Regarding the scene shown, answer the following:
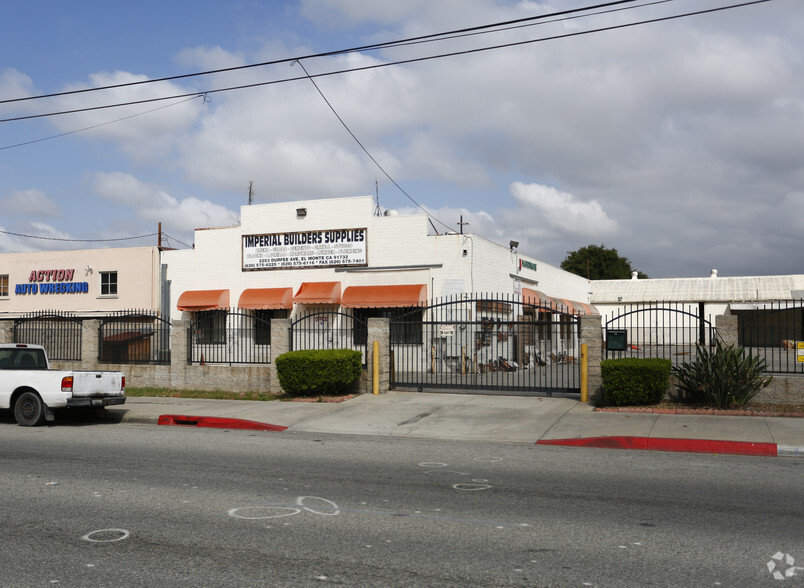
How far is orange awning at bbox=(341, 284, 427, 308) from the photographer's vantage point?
2606 centimetres

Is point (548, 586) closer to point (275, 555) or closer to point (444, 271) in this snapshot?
point (275, 555)

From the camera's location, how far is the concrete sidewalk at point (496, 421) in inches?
454

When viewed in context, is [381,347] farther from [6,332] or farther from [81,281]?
[81,281]

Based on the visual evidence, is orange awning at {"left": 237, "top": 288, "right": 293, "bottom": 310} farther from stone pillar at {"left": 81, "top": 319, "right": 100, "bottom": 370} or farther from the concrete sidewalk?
the concrete sidewalk

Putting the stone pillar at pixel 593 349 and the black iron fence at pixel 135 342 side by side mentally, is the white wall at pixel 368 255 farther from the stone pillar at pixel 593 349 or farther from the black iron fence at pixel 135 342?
the stone pillar at pixel 593 349

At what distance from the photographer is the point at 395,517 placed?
6.95 metres

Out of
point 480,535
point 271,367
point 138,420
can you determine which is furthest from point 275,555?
point 271,367

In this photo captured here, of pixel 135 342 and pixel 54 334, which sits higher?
pixel 54 334

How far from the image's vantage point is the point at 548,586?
5.04 metres

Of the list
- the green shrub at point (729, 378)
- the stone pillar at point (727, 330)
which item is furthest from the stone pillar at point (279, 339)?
the stone pillar at point (727, 330)

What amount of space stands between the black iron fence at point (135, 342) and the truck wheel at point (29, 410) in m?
6.39

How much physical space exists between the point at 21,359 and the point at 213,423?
408 cm

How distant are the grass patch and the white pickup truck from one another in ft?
13.5

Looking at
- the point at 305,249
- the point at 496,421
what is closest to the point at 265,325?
the point at 305,249
